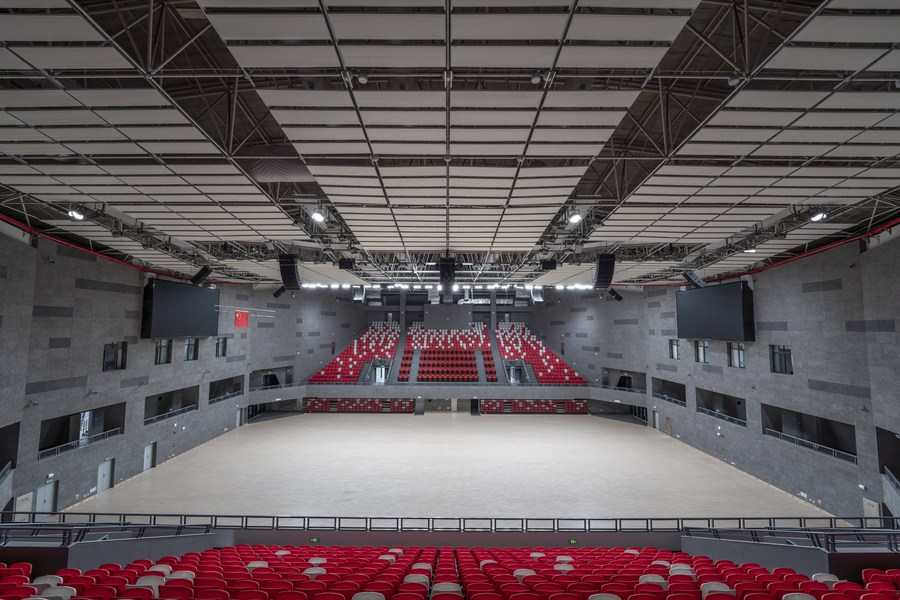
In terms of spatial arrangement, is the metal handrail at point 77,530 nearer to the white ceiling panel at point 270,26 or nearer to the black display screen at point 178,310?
the white ceiling panel at point 270,26

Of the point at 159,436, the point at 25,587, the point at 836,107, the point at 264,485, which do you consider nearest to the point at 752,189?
the point at 836,107

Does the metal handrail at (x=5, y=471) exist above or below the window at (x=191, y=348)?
below

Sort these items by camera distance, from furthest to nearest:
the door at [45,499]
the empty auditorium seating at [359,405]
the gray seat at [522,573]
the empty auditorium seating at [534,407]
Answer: the empty auditorium seating at [359,405]
the empty auditorium seating at [534,407]
the door at [45,499]
the gray seat at [522,573]

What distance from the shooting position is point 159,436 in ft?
67.6

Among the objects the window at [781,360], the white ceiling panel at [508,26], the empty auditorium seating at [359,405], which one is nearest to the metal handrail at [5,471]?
the white ceiling panel at [508,26]

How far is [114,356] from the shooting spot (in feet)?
59.4

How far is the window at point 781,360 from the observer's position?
17578mm

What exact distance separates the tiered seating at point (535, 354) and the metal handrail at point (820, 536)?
21417mm

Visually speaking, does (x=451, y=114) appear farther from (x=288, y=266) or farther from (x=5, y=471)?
(x=5, y=471)

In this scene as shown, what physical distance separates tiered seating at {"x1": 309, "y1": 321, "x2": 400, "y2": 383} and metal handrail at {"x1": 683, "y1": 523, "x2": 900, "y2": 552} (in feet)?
90.1

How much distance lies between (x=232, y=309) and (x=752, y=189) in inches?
1008

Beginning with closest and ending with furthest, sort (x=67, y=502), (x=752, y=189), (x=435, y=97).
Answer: (x=435, y=97), (x=752, y=189), (x=67, y=502)

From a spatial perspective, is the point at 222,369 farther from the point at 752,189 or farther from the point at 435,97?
the point at 752,189

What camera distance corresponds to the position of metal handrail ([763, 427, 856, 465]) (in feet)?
49.0
